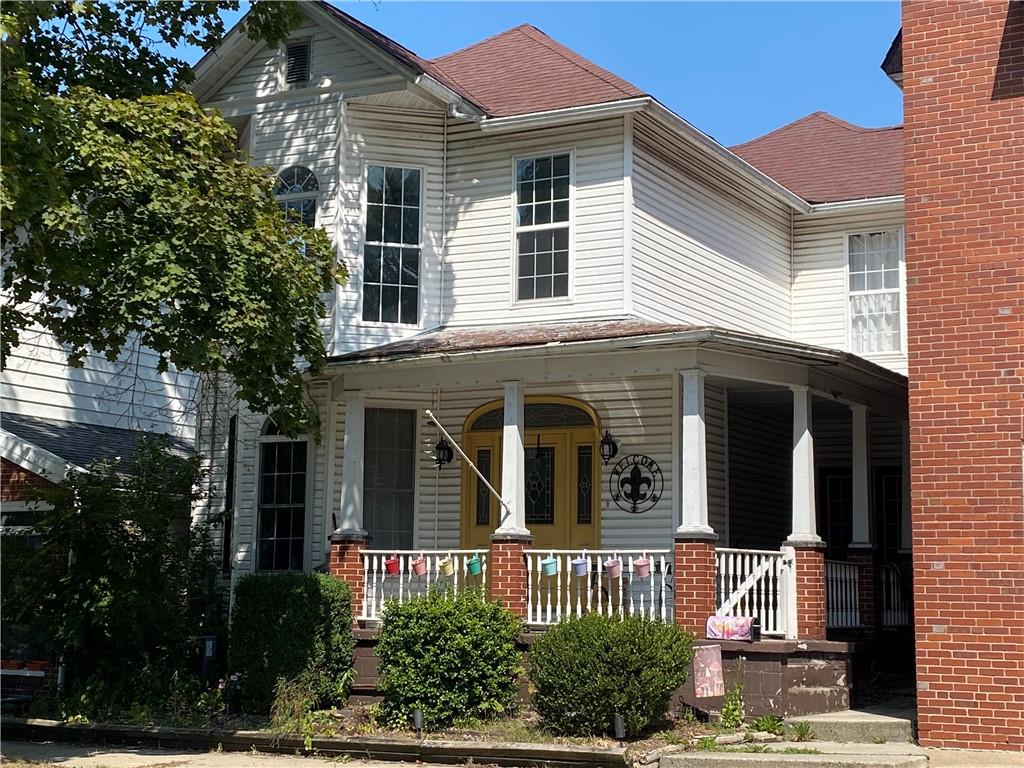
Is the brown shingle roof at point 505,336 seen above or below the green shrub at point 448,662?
above

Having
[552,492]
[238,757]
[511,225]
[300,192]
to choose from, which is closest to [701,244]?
[511,225]

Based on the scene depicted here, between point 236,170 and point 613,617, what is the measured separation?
623 centimetres

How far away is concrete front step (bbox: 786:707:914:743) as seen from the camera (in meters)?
11.8

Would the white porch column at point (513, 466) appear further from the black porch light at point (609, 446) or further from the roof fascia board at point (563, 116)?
the roof fascia board at point (563, 116)

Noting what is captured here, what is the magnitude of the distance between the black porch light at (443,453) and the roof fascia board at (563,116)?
4333 mm

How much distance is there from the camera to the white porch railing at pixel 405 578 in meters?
15.1

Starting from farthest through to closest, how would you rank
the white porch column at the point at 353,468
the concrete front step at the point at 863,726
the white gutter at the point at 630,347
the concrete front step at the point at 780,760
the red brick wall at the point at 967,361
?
1. the white porch column at the point at 353,468
2. the white gutter at the point at 630,347
3. the concrete front step at the point at 863,726
4. the red brick wall at the point at 967,361
5. the concrete front step at the point at 780,760

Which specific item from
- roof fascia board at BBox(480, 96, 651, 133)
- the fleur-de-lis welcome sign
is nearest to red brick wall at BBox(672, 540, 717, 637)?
the fleur-de-lis welcome sign

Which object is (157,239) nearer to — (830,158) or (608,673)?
(608,673)

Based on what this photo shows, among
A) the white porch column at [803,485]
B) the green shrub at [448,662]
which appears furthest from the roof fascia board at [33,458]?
the white porch column at [803,485]

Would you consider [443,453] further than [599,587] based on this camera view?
Yes

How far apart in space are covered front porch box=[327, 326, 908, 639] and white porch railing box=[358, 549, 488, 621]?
32mm

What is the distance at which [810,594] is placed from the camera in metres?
13.9

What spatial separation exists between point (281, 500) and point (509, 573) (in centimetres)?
451
